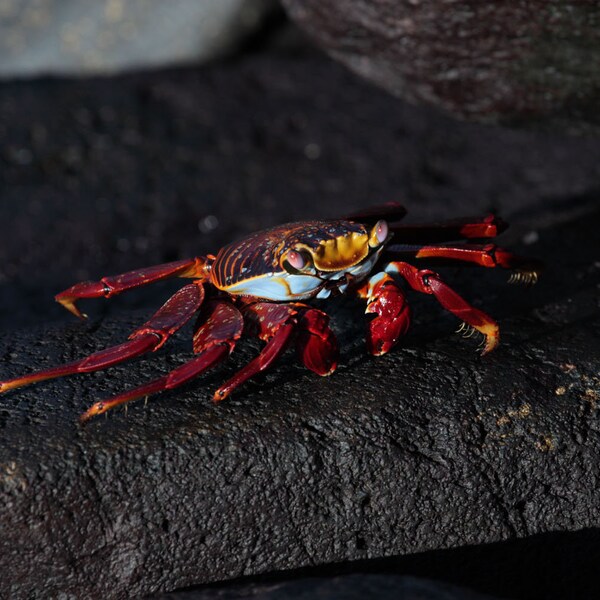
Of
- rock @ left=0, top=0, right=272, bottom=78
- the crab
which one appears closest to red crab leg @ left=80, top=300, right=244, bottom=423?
the crab

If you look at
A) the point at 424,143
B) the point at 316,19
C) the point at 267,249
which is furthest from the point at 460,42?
the point at 267,249

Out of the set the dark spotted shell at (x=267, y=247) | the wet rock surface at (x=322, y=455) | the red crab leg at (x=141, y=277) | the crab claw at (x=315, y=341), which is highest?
the dark spotted shell at (x=267, y=247)

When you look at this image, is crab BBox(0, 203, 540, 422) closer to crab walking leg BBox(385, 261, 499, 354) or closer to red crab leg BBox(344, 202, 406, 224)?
crab walking leg BBox(385, 261, 499, 354)

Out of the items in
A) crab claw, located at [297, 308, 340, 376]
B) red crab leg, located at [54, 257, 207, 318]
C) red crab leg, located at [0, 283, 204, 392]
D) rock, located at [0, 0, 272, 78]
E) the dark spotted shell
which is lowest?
rock, located at [0, 0, 272, 78]

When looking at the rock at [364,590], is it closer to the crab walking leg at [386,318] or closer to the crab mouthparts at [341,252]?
the crab walking leg at [386,318]

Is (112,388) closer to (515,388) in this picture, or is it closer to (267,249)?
(267,249)

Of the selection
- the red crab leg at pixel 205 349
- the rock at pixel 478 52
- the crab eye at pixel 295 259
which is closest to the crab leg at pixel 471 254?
the crab eye at pixel 295 259

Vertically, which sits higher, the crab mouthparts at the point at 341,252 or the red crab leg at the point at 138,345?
the crab mouthparts at the point at 341,252

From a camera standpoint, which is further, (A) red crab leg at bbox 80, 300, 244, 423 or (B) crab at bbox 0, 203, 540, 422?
(B) crab at bbox 0, 203, 540, 422
